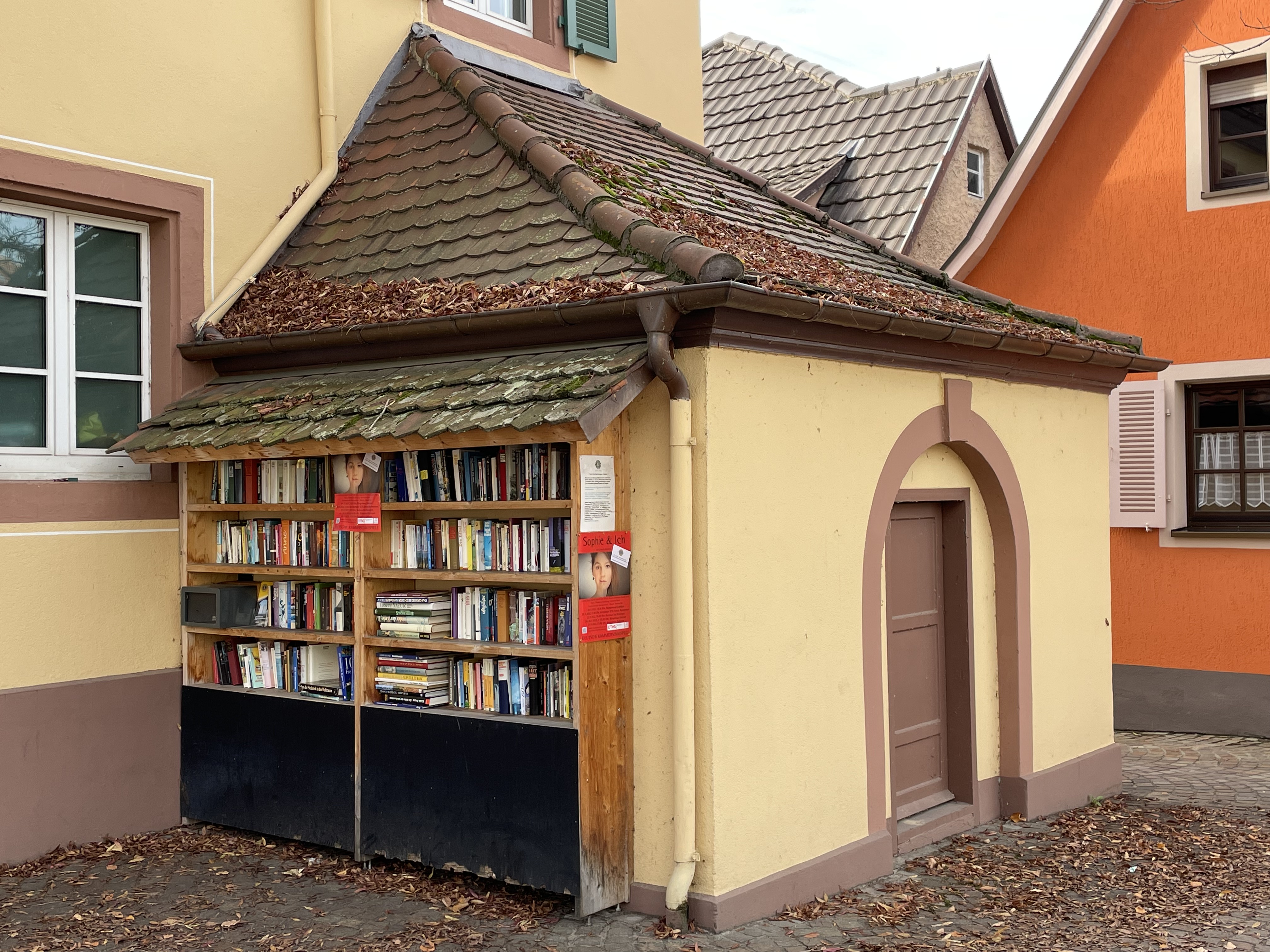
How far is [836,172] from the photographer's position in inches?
690

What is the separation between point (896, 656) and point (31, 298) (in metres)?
5.38

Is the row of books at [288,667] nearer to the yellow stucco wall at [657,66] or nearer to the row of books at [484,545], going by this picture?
the row of books at [484,545]

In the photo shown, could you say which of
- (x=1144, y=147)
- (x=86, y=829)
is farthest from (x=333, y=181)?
(x=1144, y=147)

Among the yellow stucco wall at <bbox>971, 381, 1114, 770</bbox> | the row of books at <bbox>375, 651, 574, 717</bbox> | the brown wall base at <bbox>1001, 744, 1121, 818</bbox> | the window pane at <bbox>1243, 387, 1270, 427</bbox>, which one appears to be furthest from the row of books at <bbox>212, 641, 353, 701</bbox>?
the window pane at <bbox>1243, 387, 1270, 427</bbox>

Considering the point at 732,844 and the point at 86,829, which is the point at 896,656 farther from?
the point at 86,829

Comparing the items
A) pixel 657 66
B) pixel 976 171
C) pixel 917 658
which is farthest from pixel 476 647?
pixel 976 171

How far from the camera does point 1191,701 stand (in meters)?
11.5

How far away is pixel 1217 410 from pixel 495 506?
787 centimetres

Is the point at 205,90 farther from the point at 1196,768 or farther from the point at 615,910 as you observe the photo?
the point at 1196,768

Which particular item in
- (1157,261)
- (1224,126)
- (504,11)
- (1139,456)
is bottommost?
(1139,456)

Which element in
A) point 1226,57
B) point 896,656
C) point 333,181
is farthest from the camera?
point 1226,57

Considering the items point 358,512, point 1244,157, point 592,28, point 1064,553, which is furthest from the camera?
point 1244,157

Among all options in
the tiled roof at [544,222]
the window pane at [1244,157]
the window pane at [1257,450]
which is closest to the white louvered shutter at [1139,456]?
the window pane at [1257,450]

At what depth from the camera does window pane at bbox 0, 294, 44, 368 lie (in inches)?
287
